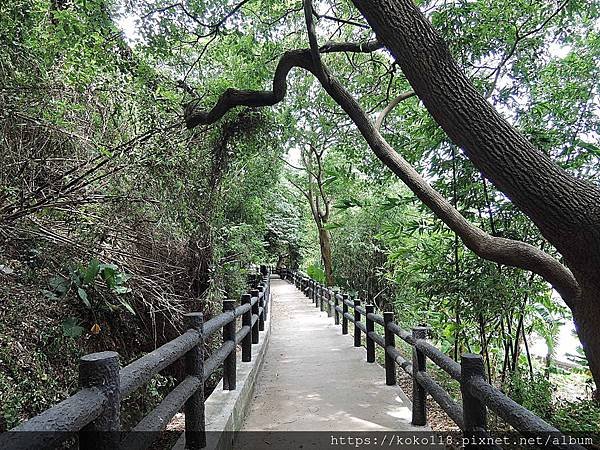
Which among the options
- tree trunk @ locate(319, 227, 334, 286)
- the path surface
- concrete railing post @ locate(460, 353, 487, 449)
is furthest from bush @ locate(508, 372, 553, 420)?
tree trunk @ locate(319, 227, 334, 286)

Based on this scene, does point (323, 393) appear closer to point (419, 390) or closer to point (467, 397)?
point (419, 390)

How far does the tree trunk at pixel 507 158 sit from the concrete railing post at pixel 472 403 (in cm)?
113

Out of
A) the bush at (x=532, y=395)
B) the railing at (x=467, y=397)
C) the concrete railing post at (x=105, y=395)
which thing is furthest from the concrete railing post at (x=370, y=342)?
the concrete railing post at (x=105, y=395)

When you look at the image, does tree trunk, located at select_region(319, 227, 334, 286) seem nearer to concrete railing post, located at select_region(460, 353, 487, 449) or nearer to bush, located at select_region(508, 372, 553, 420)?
bush, located at select_region(508, 372, 553, 420)

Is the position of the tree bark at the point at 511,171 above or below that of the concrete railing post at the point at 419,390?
above

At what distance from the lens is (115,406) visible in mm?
1721

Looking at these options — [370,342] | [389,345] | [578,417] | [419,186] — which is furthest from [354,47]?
[578,417]

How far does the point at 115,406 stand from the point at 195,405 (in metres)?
1.33

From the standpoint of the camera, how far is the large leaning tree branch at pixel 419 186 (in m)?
3.57

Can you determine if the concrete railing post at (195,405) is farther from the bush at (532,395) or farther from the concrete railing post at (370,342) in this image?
the concrete railing post at (370,342)

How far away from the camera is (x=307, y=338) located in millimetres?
9297

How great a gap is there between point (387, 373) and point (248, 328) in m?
1.73

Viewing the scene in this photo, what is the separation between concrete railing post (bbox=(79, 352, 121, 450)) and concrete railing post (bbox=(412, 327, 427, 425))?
275cm

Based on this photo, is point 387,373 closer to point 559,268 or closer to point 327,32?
point 559,268
